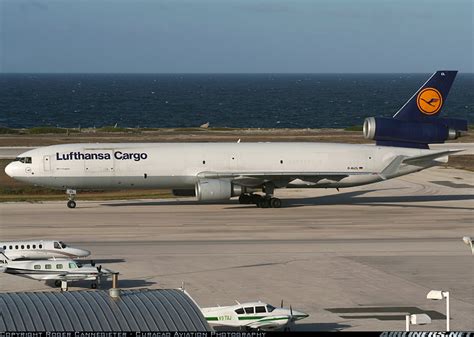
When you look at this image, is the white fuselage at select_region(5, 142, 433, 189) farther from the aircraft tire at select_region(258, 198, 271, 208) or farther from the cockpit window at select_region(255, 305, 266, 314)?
the cockpit window at select_region(255, 305, 266, 314)

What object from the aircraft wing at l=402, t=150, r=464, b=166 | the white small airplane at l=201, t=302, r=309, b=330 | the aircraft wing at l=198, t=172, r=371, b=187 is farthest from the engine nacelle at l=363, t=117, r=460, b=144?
the white small airplane at l=201, t=302, r=309, b=330

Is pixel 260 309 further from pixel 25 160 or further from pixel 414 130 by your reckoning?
pixel 414 130

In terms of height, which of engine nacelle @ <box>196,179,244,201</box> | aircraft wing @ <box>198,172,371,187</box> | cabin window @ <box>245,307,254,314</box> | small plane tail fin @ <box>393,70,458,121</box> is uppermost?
small plane tail fin @ <box>393,70,458,121</box>

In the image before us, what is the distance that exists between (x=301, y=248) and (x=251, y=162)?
51.9 ft

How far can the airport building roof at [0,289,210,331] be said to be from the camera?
25.9 meters

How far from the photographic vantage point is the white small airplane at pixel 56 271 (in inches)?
1672

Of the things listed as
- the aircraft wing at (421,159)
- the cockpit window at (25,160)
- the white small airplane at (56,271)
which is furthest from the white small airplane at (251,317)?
the aircraft wing at (421,159)

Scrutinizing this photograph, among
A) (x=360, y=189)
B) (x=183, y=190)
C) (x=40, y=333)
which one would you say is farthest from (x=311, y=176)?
(x=40, y=333)

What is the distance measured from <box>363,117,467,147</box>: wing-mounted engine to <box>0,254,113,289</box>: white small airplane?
32.7 m

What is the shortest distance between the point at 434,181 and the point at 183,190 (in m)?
26.5

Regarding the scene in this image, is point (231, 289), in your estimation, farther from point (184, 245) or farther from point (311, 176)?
point (311, 176)

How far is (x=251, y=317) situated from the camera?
3569 centimetres

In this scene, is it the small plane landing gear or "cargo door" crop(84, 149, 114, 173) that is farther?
the small plane landing gear

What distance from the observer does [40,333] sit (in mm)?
24984
